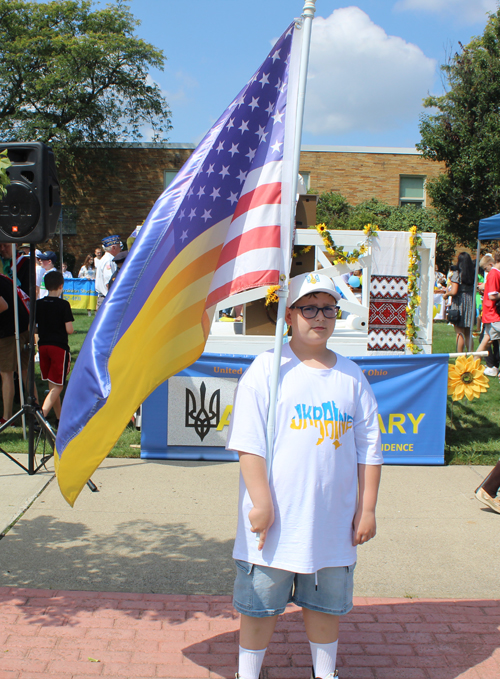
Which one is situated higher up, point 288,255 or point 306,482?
point 288,255

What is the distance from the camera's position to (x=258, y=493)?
2381 mm

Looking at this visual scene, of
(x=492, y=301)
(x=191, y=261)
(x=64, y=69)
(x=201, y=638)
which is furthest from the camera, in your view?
(x=64, y=69)

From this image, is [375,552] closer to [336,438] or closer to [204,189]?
[336,438]

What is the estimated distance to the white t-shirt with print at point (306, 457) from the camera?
7.92 feet

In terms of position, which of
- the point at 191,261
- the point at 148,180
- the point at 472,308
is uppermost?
the point at 148,180

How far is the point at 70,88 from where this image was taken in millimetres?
29562

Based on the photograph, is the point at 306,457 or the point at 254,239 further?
the point at 254,239

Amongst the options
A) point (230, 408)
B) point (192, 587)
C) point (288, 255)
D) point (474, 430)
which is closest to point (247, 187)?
point (288, 255)

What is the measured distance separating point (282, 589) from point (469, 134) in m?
22.7

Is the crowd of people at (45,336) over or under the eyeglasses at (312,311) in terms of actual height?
under

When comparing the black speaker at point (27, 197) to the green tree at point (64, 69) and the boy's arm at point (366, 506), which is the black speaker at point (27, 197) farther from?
the green tree at point (64, 69)

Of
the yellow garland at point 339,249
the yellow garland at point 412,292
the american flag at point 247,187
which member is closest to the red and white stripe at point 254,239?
the american flag at point 247,187

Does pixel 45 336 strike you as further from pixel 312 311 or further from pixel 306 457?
pixel 306 457

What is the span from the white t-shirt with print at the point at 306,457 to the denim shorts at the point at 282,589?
0.06 m
